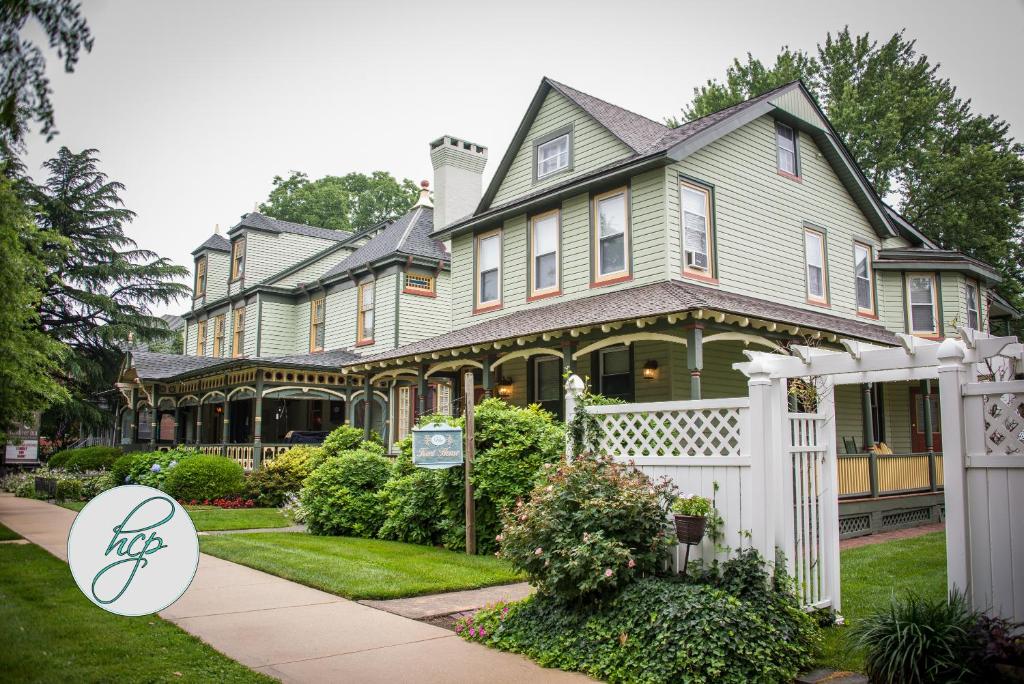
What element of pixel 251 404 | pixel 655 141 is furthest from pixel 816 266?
pixel 251 404

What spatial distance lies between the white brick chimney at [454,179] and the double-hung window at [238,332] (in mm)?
9770

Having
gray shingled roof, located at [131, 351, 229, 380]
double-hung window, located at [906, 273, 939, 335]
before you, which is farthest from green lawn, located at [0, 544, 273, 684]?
double-hung window, located at [906, 273, 939, 335]

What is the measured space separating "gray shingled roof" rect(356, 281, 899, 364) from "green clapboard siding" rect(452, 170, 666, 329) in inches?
12.3

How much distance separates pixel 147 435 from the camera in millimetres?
36062

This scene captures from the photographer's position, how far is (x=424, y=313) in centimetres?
2431

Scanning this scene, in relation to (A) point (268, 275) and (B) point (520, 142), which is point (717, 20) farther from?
(A) point (268, 275)

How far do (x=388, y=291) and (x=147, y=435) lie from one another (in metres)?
18.7

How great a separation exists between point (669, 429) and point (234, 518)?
37.7 ft

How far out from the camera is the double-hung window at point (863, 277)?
1948cm

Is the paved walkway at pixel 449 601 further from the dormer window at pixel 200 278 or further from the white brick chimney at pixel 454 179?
the dormer window at pixel 200 278

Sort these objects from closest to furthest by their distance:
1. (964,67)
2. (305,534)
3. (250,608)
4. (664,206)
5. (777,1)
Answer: (250,608) < (964,67) < (777,1) < (305,534) < (664,206)

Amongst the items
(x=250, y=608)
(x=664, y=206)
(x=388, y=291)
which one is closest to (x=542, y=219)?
(x=664, y=206)

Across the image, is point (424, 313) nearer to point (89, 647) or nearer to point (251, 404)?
point (251, 404)

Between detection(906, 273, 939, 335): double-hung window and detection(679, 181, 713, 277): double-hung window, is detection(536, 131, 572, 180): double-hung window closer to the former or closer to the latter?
detection(679, 181, 713, 277): double-hung window
